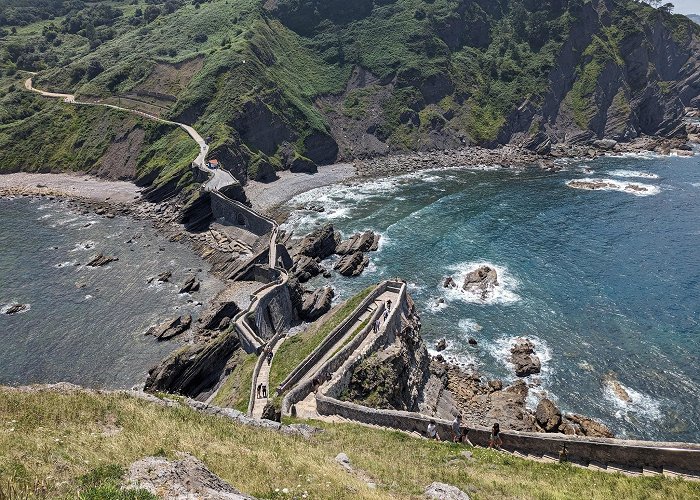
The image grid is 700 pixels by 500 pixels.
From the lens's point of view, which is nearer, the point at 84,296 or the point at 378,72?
the point at 84,296

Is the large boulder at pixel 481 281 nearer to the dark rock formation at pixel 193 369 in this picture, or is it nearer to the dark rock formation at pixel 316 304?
the dark rock formation at pixel 316 304

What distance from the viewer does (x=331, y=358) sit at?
119 ft

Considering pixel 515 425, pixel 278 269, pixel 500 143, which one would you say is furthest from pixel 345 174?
pixel 515 425

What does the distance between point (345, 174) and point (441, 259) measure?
5398 cm

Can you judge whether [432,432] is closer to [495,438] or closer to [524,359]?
[495,438]

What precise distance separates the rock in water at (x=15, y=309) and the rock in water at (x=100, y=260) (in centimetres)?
1272

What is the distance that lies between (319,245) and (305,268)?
7588mm

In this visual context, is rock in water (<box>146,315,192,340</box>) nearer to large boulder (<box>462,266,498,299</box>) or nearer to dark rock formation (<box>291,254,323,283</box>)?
dark rock formation (<box>291,254,323,283</box>)

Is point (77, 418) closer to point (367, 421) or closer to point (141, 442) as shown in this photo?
point (141, 442)

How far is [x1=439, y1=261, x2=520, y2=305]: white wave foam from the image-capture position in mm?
61969

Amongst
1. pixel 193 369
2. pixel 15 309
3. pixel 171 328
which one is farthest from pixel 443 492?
pixel 15 309

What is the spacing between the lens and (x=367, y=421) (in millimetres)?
30484

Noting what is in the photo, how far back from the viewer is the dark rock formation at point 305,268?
227ft

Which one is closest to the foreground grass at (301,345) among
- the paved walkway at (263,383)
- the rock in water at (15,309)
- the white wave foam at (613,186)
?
the paved walkway at (263,383)
